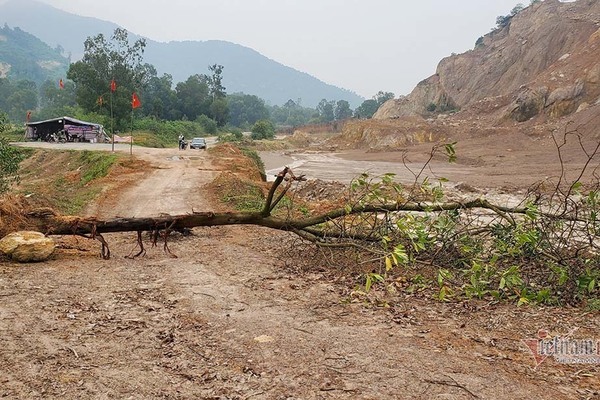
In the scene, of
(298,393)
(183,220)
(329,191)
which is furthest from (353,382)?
(329,191)

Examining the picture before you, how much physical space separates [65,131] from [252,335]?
1619 inches

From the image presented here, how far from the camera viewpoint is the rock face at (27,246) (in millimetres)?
6195

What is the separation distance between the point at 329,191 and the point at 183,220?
39.1ft

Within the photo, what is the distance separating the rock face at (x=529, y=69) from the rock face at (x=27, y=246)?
46379mm

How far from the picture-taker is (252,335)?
14.3 feet

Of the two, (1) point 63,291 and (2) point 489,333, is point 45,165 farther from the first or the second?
(2) point 489,333

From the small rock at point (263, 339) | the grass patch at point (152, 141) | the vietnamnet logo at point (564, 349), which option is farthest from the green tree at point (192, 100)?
the vietnamnet logo at point (564, 349)

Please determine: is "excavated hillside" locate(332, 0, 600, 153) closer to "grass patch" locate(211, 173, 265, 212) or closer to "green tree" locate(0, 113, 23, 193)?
"grass patch" locate(211, 173, 265, 212)

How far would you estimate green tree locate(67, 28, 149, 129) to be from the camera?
162ft

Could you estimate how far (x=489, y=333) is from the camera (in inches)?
178

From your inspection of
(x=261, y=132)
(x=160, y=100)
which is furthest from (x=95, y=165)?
(x=160, y=100)

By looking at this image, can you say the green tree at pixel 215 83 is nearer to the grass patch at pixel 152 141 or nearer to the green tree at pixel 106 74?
the green tree at pixel 106 74

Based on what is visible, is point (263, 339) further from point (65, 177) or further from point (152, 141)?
point (152, 141)

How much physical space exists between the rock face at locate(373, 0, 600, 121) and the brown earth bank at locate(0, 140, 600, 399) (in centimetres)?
4488
